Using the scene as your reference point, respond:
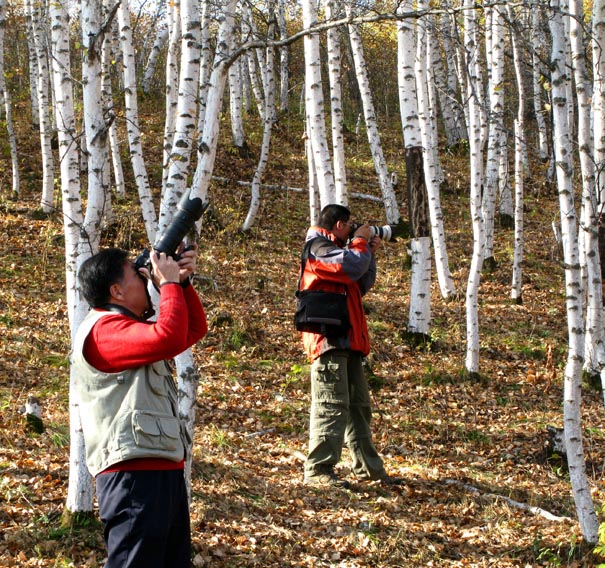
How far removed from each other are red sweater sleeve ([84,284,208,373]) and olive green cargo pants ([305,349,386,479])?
2475mm

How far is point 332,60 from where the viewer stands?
1007cm

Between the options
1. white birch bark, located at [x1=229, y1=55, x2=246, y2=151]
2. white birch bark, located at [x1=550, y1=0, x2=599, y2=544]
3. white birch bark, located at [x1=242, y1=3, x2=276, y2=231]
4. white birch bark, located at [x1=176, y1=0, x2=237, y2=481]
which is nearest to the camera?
white birch bark, located at [x1=176, y1=0, x2=237, y2=481]

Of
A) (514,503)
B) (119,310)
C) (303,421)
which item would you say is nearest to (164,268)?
(119,310)

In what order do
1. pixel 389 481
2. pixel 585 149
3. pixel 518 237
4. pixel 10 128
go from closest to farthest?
pixel 585 149, pixel 389 481, pixel 518 237, pixel 10 128

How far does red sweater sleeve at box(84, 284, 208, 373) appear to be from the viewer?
2.78 meters

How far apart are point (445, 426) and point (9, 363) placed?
184 inches

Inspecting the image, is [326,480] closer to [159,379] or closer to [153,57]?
[159,379]

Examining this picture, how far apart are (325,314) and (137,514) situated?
8.65 ft

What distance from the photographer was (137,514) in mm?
2773

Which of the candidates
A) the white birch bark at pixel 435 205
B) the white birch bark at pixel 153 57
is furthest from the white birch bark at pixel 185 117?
→ the white birch bark at pixel 153 57

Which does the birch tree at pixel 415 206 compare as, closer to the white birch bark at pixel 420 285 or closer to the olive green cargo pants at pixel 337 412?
the white birch bark at pixel 420 285

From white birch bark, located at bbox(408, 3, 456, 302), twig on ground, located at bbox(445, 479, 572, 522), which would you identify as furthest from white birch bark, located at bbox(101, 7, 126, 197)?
twig on ground, located at bbox(445, 479, 572, 522)

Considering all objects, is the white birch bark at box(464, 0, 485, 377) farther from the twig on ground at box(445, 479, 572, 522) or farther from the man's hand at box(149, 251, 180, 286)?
the man's hand at box(149, 251, 180, 286)

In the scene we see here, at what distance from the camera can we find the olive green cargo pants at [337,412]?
5195 mm
